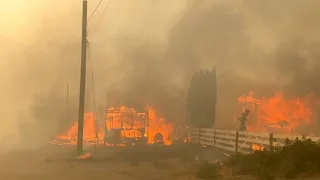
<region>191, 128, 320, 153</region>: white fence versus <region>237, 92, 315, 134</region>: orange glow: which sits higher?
<region>237, 92, 315, 134</region>: orange glow

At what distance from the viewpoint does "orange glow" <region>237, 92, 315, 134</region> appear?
4191 cm

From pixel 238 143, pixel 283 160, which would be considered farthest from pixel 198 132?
pixel 283 160

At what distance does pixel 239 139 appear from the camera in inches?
861

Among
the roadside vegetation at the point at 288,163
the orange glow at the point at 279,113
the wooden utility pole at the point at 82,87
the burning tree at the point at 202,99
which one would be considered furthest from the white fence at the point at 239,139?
the orange glow at the point at 279,113

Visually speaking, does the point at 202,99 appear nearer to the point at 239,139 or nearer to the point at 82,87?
the point at 82,87

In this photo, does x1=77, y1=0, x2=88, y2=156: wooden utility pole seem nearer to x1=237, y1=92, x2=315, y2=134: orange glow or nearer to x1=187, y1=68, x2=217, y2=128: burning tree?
x1=187, y1=68, x2=217, y2=128: burning tree

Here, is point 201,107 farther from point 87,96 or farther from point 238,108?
point 87,96

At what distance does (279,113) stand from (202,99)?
858 cm

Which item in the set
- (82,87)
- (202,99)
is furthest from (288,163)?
(202,99)

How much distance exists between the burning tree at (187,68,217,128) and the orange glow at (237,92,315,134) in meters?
5.80

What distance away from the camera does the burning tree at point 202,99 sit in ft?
134

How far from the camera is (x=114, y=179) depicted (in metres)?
15.0

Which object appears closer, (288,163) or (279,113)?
(288,163)

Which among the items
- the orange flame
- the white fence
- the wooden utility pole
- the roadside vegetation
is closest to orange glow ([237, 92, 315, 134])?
the orange flame
